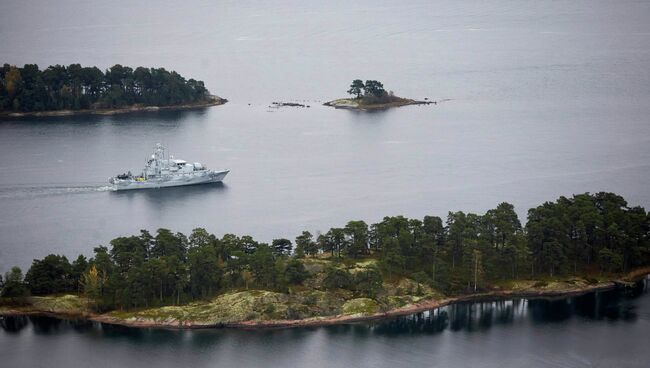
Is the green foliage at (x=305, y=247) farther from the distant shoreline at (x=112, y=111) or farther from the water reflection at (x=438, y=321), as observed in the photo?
the distant shoreline at (x=112, y=111)

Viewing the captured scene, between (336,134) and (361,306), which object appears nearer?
(361,306)

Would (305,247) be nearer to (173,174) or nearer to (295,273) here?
(295,273)

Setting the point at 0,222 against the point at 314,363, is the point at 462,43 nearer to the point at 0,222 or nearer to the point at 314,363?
the point at 0,222

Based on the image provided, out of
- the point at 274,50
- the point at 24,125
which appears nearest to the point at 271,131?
the point at 24,125

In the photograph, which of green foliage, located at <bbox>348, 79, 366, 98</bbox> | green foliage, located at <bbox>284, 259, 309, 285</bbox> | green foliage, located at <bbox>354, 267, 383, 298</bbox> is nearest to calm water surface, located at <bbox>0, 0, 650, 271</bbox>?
green foliage, located at <bbox>348, 79, 366, 98</bbox>

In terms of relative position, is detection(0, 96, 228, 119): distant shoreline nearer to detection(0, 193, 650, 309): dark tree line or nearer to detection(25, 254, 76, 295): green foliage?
detection(0, 193, 650, 309): dark tree line

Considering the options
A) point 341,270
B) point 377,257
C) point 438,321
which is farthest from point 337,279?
point 438,321
